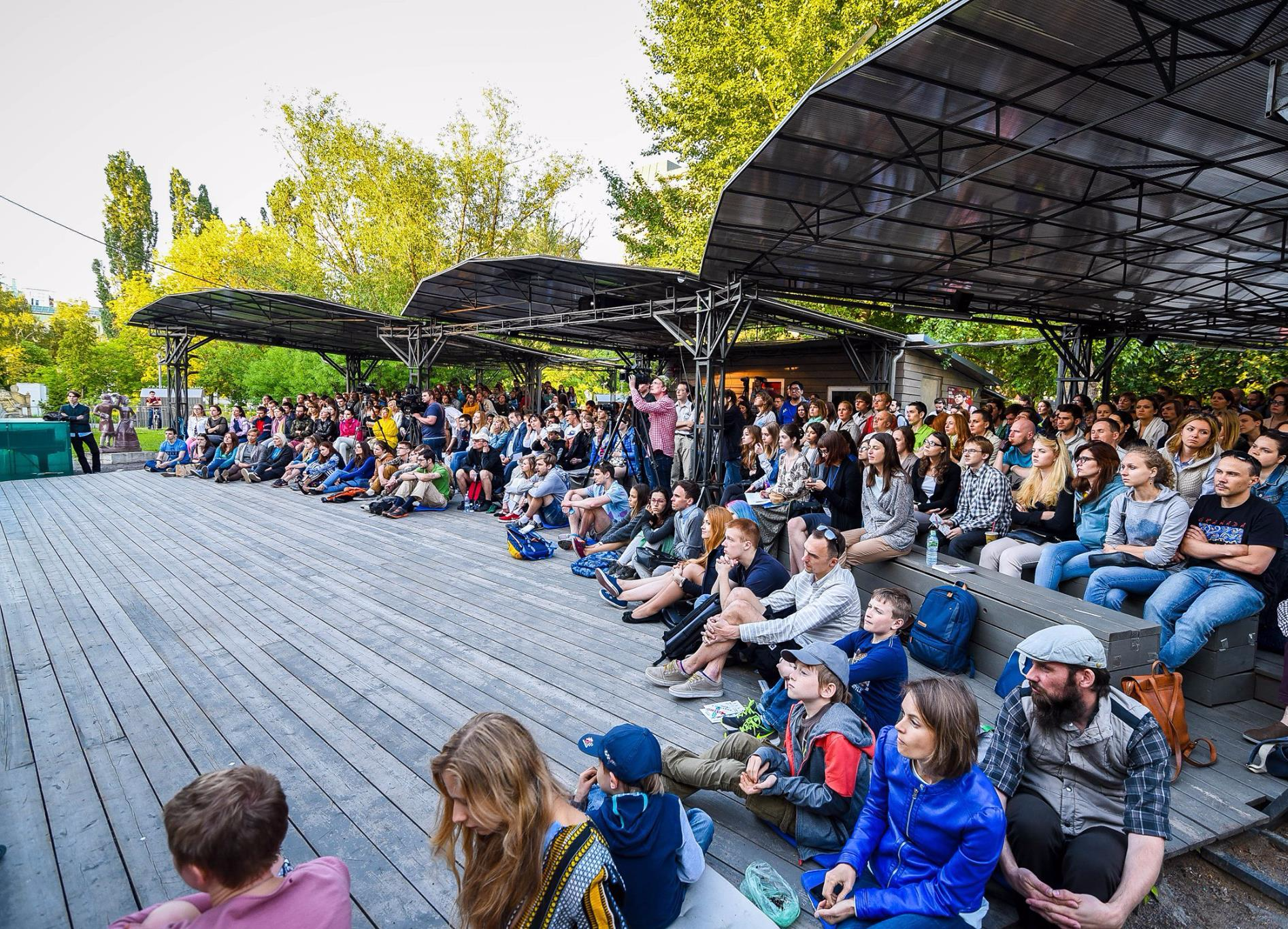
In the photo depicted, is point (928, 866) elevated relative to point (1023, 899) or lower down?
elevated

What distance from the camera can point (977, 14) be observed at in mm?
3887

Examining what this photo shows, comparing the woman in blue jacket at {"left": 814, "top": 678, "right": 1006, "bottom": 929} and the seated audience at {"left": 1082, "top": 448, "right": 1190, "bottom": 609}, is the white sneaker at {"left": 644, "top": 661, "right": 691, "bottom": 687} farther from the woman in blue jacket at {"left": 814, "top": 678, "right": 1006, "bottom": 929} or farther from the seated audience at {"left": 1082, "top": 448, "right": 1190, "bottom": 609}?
the seated audience at {"left": 1082, "top": 448, "right": 1190, "bottom": 609}

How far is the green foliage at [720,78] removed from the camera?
53.1 feet

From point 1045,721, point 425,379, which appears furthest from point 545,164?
point 1045,721

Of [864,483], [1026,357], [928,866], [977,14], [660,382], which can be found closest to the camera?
[928,866]

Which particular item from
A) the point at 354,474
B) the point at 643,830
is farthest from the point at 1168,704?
the point at 354,474

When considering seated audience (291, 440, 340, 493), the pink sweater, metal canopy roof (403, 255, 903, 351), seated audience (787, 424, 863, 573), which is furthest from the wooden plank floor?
metal canopy roof (403, 255, 903, 351)

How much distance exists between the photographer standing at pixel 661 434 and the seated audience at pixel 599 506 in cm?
161

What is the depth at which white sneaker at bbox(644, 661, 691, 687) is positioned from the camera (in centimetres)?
384

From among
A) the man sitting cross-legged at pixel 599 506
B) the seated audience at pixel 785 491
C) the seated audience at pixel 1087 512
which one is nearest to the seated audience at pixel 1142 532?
the seated audience at pixel 1087 512

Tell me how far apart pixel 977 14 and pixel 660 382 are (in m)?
5.25

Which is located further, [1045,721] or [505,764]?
[1045,721]

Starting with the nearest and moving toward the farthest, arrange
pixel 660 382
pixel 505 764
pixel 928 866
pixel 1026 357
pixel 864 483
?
1. pixel 505 764
2. pixel 928 866
3. pixel 864 483
4. pixel 660 382
5. pixel 1026 357

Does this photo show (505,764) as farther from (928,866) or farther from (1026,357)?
(1026,357)
